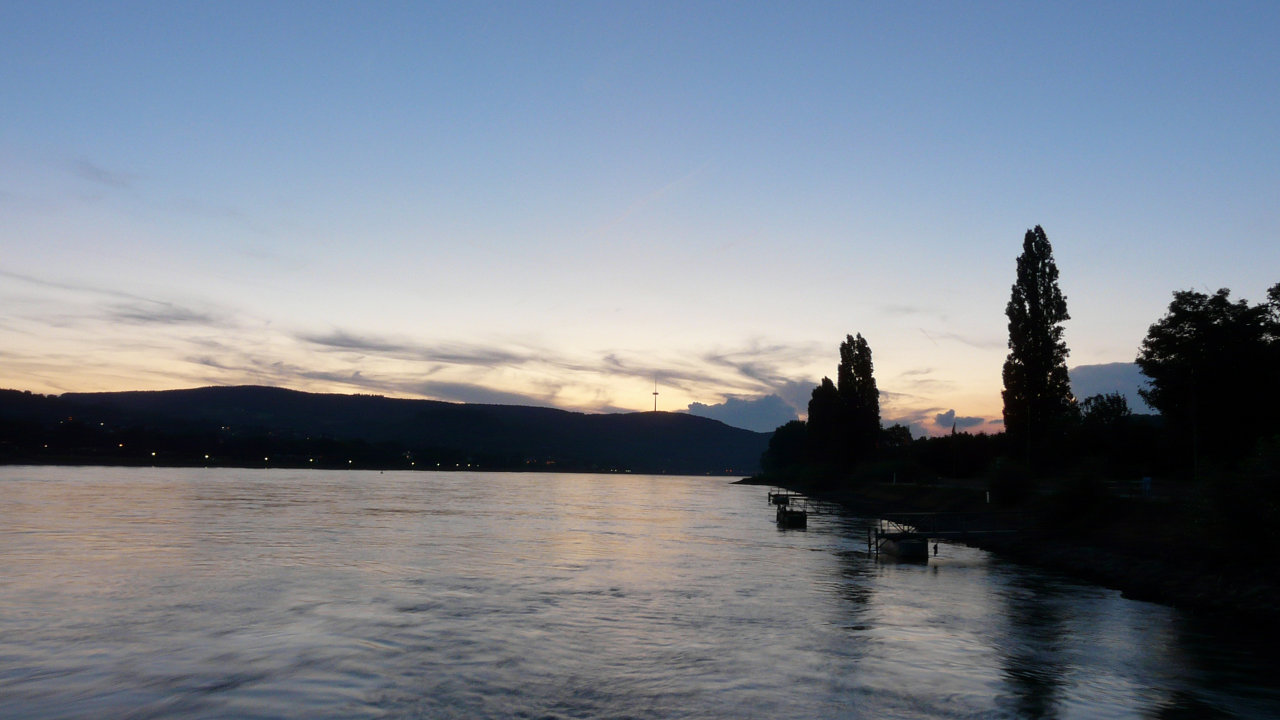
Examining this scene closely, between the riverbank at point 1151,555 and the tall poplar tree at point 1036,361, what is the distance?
34.3 feet

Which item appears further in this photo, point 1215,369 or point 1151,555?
point 1215,369

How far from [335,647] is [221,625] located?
6.51 m

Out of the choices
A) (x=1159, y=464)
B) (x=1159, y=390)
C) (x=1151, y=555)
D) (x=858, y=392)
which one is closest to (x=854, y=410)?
(x=858, y=392)

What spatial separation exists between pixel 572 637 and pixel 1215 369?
6437 cm

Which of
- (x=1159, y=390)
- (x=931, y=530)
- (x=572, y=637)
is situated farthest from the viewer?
(x=1159, y=390)

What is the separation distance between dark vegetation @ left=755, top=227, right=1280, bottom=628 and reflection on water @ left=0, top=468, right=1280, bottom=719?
3.92 meters

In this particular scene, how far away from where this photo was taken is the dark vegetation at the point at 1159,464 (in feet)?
127

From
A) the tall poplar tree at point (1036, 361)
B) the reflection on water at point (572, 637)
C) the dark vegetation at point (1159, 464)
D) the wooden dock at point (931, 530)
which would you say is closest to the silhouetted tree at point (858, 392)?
the dark vegetation at point (1159, 464)

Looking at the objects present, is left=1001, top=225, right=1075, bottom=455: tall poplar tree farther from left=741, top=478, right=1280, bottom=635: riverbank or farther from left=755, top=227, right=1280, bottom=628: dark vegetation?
left=741, top=478, right=1280, bottom=635: riverbank

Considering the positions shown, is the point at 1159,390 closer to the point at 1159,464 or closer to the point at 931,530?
the point at 1159,464

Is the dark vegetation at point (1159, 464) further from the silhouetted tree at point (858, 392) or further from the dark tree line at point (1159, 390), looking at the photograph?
the silhouetted tree at point (858, 392)

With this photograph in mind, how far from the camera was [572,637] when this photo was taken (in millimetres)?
32594

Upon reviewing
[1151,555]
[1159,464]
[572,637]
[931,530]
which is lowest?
[572,637]

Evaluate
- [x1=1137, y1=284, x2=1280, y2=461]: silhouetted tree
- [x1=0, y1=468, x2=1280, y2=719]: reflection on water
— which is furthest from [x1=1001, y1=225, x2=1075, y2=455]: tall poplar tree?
[x1=0, y1=468, x2=1280, y2=719]: reflection on water
